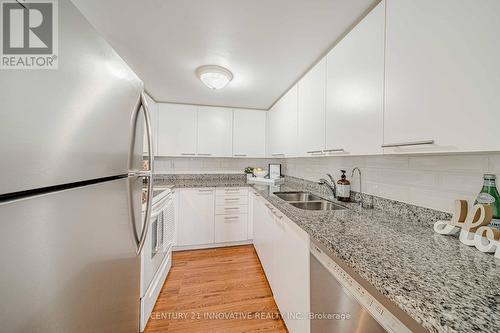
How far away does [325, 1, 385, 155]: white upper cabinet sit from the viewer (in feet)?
3.11

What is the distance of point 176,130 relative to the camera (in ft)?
9.19

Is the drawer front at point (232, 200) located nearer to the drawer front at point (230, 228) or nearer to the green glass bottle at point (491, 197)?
the drawer front at point (230, 228)

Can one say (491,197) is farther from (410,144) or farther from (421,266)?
(421,266)

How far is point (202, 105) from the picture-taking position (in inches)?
114

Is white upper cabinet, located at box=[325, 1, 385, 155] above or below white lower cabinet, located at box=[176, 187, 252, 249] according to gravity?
above

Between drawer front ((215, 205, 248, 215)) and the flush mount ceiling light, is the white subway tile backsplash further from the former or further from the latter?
drawer front ((215, 205, 248, 215))

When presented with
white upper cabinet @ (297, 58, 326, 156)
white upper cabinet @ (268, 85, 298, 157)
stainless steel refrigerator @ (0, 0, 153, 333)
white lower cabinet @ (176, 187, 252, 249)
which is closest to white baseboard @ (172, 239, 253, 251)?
white lower cabinet @ (176, 187, 252, 249)

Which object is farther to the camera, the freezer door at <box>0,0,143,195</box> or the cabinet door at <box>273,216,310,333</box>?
the cabinet door at <box>273,216,310,333</box>

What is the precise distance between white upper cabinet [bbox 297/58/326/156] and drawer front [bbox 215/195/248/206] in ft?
4.01

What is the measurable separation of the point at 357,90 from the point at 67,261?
144 centimetres

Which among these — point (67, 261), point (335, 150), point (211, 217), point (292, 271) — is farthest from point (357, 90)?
point (211, 217)

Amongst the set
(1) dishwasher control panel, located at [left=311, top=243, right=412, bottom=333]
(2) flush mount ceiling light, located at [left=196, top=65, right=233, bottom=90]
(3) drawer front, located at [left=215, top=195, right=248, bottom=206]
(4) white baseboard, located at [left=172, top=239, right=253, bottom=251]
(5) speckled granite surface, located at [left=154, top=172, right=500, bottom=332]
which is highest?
(2) flush mount ceiling light, located at [left=196, top=65, right=233, bottom=90]

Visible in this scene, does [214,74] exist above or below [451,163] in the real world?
above

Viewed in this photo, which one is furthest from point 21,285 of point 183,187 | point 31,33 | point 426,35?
point 183,187
